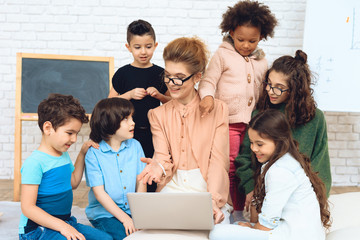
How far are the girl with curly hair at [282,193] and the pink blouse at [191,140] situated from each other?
11.7 inches

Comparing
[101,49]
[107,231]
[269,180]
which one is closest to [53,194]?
[107,231]

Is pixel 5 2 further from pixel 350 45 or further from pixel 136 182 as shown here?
pixel 350 45

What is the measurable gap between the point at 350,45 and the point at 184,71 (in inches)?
59.4

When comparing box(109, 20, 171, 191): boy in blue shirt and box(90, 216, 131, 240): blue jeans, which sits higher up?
box(109, 20, 171, 191): boy in blue shirt

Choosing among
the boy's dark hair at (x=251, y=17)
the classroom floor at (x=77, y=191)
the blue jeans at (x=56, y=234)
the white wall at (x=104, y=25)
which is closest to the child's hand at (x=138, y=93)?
the boy's dark hair at (x=251, y=17)

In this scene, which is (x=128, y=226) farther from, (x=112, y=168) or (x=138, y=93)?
(x=138, y=93)

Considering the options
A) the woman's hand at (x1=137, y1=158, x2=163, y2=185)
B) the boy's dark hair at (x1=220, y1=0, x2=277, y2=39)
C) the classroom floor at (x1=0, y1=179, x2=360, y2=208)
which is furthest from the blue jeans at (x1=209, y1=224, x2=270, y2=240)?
the classroom floor at (x1=0, y1=179, x2=360, y2=208)

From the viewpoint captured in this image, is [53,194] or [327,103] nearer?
[53,194]

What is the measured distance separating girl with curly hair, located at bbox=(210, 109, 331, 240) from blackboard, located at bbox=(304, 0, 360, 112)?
127cm

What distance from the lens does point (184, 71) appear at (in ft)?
5.76

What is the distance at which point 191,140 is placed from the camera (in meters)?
1.80

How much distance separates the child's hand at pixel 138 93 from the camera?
193 centimetres

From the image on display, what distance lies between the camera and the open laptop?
53.3 inches

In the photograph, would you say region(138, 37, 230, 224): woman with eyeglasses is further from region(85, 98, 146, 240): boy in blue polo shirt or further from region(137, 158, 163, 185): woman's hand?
region(85, 98, 146, 240): boy in blue polo shirt
